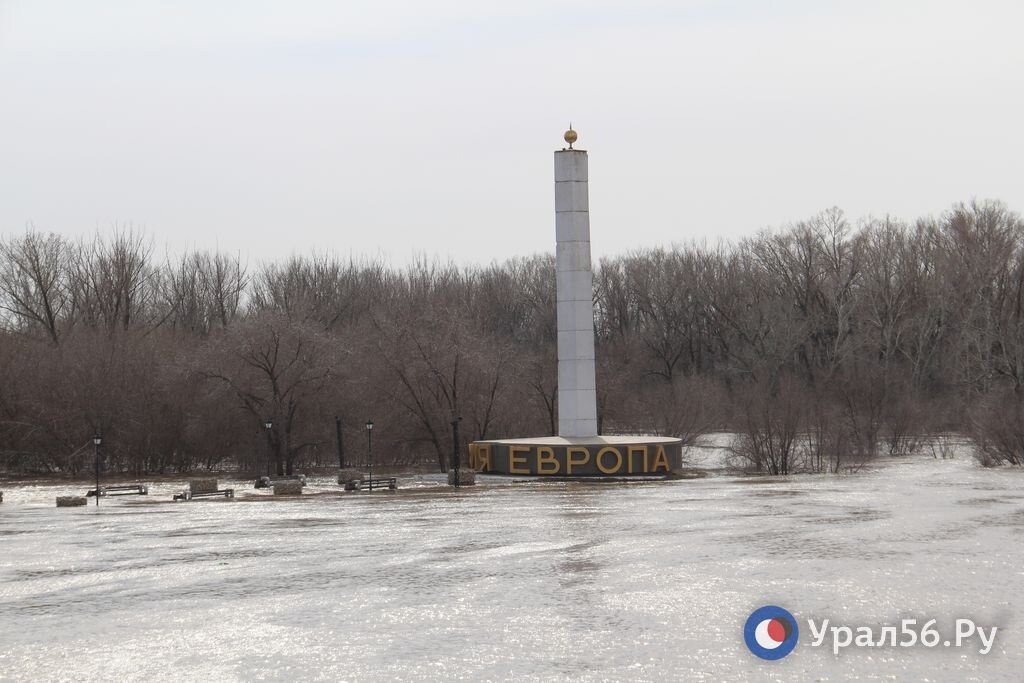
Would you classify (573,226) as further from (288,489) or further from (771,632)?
(771,632)

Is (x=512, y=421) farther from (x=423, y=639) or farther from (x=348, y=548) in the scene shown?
(x=423, y=639)

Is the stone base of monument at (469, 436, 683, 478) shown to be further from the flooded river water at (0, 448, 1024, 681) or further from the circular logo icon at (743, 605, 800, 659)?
the circular logo icon at (743, 605, 800, 659)

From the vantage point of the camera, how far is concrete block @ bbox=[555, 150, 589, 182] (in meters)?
45.8

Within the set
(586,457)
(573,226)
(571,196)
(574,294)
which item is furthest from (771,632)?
(571,196)

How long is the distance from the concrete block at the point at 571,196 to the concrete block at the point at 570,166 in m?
0.23

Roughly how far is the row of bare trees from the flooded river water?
27088 millimetres

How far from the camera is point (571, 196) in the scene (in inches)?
1802

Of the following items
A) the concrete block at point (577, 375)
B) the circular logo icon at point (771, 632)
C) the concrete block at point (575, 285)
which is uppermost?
the concrete block at point (575, 285)

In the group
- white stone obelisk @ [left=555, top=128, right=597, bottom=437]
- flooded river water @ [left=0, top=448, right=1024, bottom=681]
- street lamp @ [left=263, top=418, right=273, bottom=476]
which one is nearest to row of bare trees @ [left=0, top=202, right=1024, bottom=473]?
street lamp @ [left=263, top=418, right=273, bottom=476]

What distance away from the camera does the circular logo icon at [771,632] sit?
45.0 feet

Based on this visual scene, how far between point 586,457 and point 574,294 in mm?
6773

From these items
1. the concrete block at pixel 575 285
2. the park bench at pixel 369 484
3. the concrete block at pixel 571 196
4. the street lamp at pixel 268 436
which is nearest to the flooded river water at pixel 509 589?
the park bench at pixel 369 484

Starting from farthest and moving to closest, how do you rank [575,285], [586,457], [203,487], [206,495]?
[575,285] → [586,457] → [206,495] → [203,487]

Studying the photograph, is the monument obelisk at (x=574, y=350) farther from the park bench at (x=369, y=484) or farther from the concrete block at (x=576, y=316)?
the park bench at (x=369, y=484)
